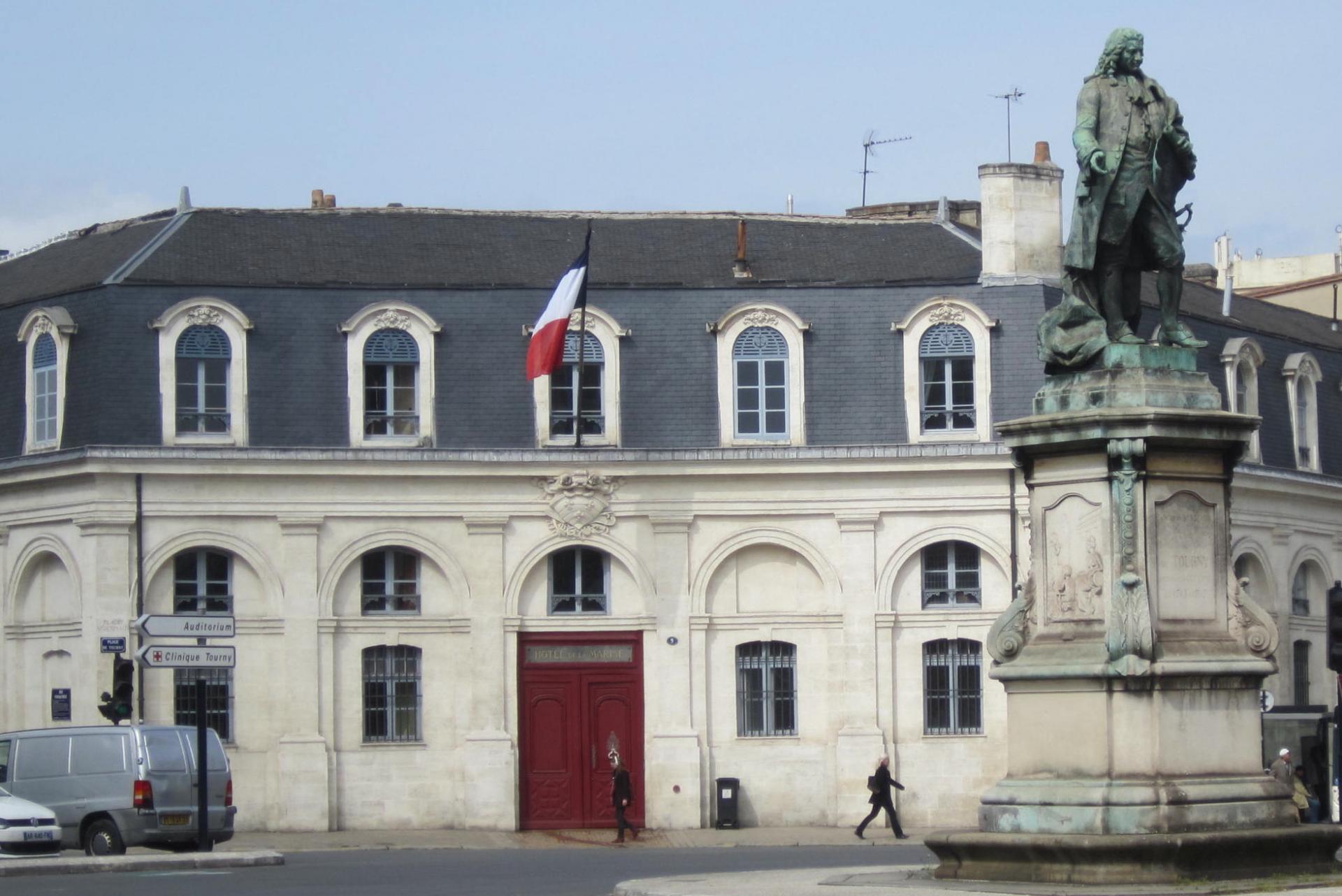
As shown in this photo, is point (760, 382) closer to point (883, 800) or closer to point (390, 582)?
point (390, 582)

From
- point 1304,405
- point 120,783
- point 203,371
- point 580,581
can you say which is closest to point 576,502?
point 580,581

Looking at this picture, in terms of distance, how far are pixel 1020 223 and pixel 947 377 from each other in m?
3.02

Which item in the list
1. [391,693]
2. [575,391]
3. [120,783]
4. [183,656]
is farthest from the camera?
[575,391]

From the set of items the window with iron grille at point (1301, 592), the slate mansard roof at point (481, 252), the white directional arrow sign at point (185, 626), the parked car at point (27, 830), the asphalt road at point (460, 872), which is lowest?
the asphalt road at point (460, 872)

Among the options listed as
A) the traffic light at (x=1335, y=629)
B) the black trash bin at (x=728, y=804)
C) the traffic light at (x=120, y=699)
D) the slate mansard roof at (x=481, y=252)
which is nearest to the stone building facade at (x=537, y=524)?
the slate mansard roof at (x=481, y=252)

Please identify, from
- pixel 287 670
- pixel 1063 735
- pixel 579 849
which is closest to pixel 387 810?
pixel 287 670

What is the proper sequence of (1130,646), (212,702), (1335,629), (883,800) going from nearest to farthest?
1. (1130,646)
2. (1335,629)
3. (883,800)
4. (212,702)

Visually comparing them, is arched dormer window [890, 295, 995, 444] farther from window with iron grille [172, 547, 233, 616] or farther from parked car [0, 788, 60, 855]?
parked car [0, 788, 60, 855]

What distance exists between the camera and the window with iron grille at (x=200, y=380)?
138ft

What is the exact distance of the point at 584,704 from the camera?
42750 mm

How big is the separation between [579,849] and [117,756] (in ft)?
26.5

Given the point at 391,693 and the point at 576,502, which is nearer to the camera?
the point at 391,693

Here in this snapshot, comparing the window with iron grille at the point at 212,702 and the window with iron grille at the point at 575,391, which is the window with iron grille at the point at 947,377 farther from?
the window with iron grille at the point at 212,702

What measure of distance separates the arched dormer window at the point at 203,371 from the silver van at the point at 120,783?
10.4 meters
